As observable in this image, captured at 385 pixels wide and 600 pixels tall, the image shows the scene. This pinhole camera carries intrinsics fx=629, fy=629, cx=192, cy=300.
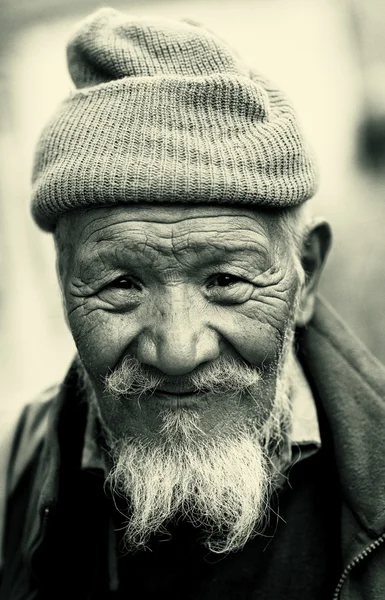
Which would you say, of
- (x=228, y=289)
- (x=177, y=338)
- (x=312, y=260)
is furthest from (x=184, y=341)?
(x=312, y=260)

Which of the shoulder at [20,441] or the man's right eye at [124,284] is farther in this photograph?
the shoulder at [20,441]

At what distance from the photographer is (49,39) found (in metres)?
5.18

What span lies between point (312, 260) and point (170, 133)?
2.59ft

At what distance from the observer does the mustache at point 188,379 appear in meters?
1.94

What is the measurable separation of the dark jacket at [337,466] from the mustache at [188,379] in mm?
345

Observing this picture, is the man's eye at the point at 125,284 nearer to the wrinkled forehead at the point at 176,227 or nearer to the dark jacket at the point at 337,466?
the wrinkled forehead at the point at 176,227

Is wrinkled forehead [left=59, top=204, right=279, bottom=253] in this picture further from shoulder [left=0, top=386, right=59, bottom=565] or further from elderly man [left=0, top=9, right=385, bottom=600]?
shoulder [left=0, top=386, right=59, bottom=565]

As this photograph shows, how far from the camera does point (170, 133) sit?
1889mm

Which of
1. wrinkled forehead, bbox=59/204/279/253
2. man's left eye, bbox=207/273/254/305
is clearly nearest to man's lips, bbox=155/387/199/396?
man's left eye, bbox=207/273/254/305

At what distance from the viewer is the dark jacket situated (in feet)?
6.24

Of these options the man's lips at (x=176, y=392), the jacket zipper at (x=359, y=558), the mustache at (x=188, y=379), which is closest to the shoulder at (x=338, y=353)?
the mustache at (x=188, y=379)

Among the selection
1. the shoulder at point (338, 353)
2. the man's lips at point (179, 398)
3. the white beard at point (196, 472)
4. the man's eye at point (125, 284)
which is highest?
the man's eye at point (125, 284)

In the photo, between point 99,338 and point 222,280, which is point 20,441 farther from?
point 222,280

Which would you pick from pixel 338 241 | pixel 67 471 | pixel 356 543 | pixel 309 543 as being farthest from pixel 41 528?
pixel 338 241
